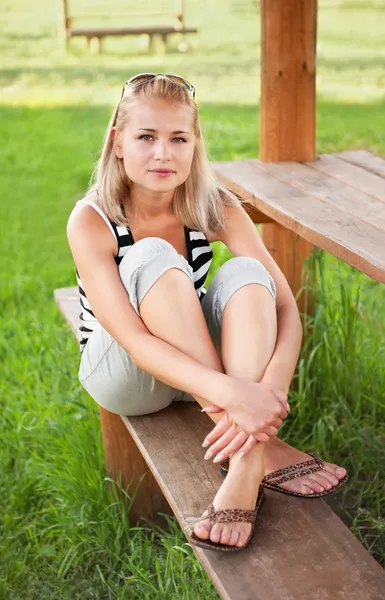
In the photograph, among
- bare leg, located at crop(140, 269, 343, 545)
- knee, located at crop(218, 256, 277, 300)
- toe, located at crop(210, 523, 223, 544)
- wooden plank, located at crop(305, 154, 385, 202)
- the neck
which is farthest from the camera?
wooden plank, located at crop(305, 154, 385, 202)

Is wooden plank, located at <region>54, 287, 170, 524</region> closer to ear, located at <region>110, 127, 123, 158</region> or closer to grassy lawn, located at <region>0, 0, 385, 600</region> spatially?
grassy lawn, located at <region>0, 0, 385, 600</region>

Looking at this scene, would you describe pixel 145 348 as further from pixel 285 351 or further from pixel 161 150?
pixel 161 150

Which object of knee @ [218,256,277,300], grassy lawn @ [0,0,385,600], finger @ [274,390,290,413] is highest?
knee @ [218,256,277,300]

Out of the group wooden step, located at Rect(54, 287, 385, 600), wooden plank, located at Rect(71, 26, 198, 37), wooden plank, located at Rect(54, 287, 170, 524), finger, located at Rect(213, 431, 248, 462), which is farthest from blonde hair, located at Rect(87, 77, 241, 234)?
wooden plank, located at Rect(71, 26, 198, 37)

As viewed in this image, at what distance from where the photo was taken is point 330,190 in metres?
2.65

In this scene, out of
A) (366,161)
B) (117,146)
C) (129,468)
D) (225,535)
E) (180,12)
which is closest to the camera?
(225,535)

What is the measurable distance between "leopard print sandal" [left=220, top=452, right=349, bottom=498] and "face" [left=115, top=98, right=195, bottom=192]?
743 mm

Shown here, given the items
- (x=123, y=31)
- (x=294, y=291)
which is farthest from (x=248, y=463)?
(x=123, y=31)

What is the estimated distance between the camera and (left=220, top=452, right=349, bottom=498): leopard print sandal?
2008 mm

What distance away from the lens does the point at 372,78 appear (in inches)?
349

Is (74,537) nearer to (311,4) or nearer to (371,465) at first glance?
(371,465)

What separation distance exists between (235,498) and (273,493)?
16cm

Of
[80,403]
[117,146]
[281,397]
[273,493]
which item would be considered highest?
[117,146]

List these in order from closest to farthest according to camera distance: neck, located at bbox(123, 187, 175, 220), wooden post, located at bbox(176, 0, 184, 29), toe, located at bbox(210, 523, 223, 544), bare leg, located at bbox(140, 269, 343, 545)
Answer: toe, located at bbox(210, 523, 223, 544)
bare leg, located at bbox(140, 269, 343, 545)
neck, located at bbox(123, 187, 175, 220)
wooden post, located at bbox(176, 0, 184, 29)
